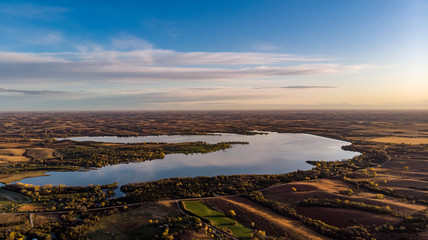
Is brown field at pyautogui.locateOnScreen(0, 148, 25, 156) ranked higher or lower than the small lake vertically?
higher

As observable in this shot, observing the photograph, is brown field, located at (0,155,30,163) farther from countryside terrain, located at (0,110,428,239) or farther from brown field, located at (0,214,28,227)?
brown field, located at (0,214,28,227)

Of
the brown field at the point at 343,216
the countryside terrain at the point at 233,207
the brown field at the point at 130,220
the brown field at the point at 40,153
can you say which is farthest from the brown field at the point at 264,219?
the brown field at the point at 40,153

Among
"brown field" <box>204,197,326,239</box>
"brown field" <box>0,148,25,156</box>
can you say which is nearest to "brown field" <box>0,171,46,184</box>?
"brown field" <box>0,148,25,156</box>

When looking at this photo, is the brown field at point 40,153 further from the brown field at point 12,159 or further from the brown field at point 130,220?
the brown field at point 130,220

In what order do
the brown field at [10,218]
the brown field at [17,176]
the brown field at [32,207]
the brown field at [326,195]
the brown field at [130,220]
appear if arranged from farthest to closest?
the brown field at [17,176], the brown field at [32,207], the brown field at [326,195], the brown field at [10,218], the brown field at [130,220]

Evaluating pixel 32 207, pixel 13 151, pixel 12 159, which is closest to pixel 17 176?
pixel 12 159
